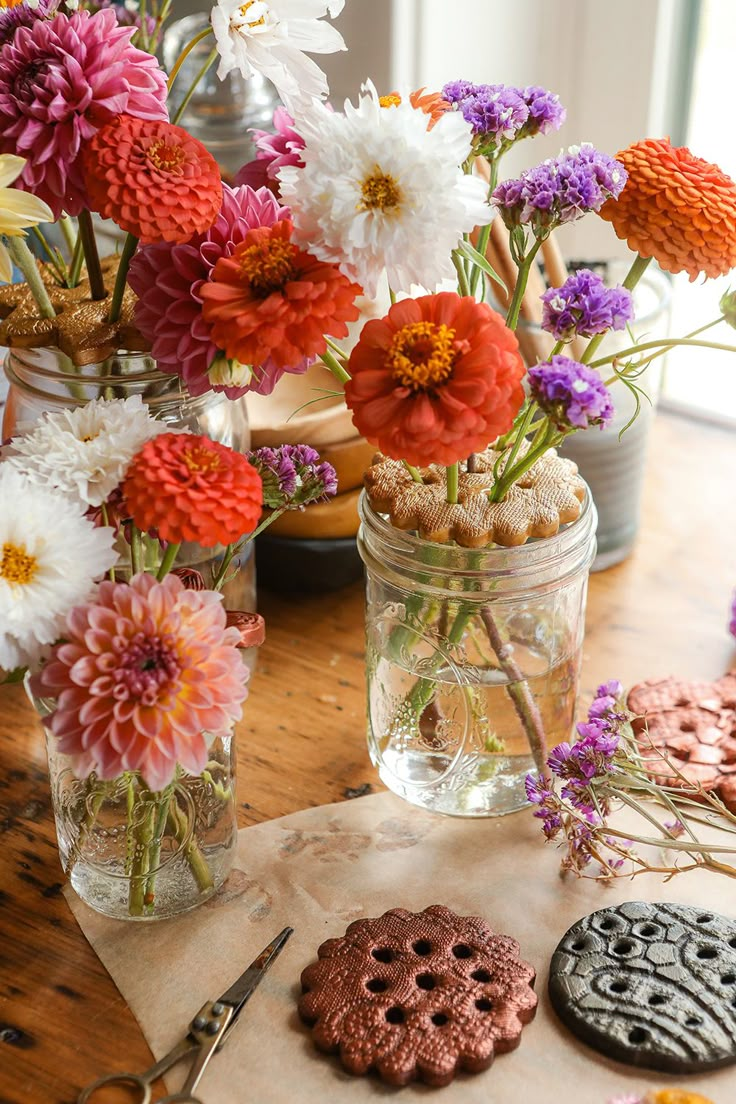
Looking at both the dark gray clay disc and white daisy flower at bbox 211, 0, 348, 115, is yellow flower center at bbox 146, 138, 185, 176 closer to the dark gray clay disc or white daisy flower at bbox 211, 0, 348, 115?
white daisy flower at bbox 211, 0, 348, 115

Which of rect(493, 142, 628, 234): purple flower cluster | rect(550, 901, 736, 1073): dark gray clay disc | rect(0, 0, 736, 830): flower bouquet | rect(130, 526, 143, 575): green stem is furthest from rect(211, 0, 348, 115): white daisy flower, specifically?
rect(550, 901, 736, 1073): dark gray clay disc

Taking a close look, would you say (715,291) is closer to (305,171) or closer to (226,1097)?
(305,171)

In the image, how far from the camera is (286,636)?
2.86ft

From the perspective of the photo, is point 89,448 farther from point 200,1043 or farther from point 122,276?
point 200,1043

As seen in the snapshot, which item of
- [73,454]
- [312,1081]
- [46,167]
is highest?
[46,167]

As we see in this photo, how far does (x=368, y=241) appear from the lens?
0.48m

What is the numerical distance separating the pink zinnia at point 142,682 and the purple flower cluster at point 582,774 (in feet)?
0.73

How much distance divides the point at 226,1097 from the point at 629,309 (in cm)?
39

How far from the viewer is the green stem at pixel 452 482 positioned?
0.60m

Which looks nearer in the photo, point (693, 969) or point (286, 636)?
point (693, 969)

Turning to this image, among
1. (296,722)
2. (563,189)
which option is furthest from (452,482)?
(296,722)

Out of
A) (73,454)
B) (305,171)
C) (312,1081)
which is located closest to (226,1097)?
(312,1081)

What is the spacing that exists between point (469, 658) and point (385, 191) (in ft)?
0.96

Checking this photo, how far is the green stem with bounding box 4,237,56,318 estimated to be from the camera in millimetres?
557
